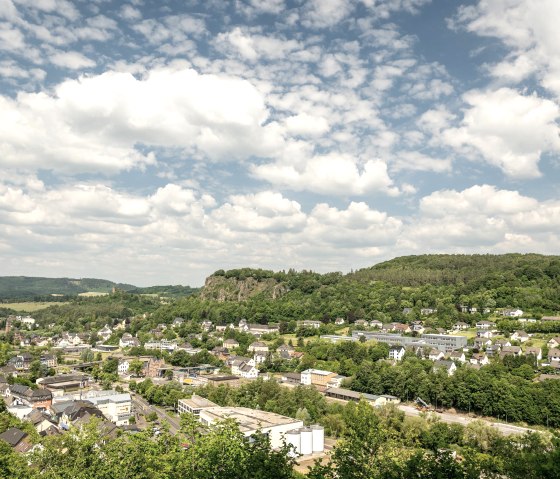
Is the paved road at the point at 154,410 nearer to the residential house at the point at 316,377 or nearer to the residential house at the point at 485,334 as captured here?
the residential house at the point at 316,377

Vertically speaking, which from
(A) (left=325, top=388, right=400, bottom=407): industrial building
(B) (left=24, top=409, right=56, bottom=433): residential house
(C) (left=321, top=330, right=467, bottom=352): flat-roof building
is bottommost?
(B) (left=24, top=409, right=56, bottom=433): residential house

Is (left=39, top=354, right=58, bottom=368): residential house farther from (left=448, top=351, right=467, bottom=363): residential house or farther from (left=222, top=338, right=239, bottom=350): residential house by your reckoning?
(left=448, top=351, right=467, bottom=363): residential house

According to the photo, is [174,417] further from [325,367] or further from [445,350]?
[445,350]

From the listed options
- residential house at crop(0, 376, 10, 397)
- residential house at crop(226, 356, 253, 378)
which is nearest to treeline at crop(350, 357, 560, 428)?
residential house at crop(226, 356, 253, 378)

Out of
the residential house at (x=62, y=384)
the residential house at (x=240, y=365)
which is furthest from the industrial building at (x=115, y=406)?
the residential house at (x=240, y=365)

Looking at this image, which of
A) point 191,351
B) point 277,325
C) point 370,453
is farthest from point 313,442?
point 277,325

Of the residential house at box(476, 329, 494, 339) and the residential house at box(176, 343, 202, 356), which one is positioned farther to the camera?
the residential house at box(176, 343, 202, 356)

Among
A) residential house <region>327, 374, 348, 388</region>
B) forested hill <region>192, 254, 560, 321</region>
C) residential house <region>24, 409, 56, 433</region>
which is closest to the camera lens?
residential house <region>24, 409, 56, 433</region>
